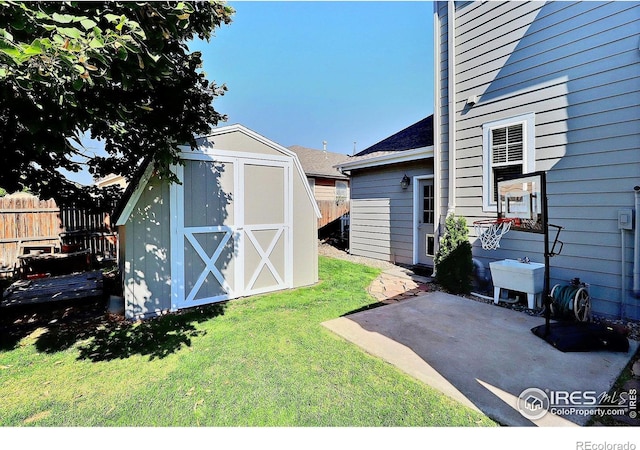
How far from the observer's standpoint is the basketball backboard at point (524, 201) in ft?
11.8

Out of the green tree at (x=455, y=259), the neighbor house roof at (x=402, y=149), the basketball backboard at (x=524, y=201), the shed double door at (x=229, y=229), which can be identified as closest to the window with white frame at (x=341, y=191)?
the neighbor house roof at (x=402, y=149)

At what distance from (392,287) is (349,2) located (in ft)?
16.9

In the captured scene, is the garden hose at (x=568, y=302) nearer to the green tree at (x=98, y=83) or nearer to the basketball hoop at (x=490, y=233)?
the basketball hoop at (x=490, y=233)

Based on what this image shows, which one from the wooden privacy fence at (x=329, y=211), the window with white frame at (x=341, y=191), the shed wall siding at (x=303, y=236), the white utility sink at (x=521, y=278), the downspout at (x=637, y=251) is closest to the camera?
the downspout at (x=637, y=251)

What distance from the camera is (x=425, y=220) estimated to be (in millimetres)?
7465

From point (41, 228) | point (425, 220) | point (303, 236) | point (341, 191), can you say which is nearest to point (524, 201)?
point (425, 220)

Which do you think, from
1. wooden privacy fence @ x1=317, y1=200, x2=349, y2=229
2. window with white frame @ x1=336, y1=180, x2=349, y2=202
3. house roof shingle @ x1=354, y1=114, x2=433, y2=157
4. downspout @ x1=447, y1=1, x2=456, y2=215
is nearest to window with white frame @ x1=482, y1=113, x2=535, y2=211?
downspout @ x1=447, y1=1, x2=456, y2=215

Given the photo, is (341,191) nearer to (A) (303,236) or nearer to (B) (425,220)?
(B) (425,220)

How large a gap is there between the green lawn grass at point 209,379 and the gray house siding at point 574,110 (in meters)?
3.74

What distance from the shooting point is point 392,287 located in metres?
5.91

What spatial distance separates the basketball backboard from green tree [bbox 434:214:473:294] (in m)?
1.36

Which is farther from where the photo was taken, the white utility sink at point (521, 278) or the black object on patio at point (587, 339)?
the white utility sink at point (521, 278)

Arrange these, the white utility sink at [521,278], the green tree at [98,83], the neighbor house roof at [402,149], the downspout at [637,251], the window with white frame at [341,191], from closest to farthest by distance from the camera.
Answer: the green tree at [98,83], the downspout at [637,251], the white utility sink at [521,278], the neighbor house roof at [402,149], the window with white frame at [341,191]

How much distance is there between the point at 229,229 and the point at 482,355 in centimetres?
413
